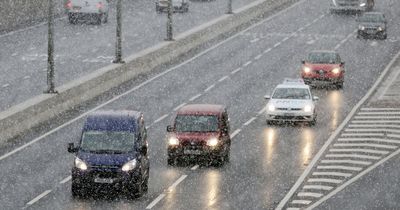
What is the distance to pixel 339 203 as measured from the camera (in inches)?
1423

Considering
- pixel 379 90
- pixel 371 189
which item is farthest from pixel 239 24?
pixel 371 189

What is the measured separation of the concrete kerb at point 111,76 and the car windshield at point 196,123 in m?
6.87

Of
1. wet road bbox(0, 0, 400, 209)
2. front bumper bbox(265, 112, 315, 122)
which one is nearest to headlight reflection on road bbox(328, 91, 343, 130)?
wet road bbox(0, 0, 400, 209)

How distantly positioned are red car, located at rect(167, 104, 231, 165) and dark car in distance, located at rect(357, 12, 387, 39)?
4279 centimetres

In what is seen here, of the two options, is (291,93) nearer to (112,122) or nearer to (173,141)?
(173,141)

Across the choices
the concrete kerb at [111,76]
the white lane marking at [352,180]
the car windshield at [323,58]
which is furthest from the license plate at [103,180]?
the car windshield at [323,58]

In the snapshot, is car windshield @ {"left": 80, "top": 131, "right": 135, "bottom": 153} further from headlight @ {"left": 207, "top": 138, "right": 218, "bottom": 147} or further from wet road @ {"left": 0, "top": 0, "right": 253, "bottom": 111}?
wet road @ {"left": 0, "top": 0, "right": 253, "bottom": 111}

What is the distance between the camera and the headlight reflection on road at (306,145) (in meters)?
43.6

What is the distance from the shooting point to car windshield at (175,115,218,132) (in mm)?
41666

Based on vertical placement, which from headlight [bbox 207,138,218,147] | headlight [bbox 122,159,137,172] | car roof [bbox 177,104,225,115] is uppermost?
headlight [bbox 122,159,137,172]

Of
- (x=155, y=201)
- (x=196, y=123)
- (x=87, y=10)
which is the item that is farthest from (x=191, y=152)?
(x=87, y=10)

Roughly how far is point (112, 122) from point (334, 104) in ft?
75.1

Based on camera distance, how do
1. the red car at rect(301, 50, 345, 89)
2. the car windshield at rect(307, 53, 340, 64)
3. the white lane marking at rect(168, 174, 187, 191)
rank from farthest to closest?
the car windshield at rect(307, 53, 340, 64), the red car at rect(301, 50, 345, 89), the white lane marking at rect(168, 174, 187, 191)

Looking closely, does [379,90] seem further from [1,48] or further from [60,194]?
[60,194]
